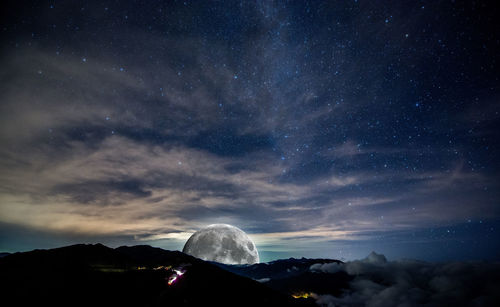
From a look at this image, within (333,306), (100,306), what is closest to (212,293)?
(100,306)

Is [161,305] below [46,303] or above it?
below

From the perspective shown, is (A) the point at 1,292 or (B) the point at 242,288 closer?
(A) the point at 1,292

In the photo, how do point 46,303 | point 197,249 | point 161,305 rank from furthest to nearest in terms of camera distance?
point 197,249 → point 161,305 → point 46,303

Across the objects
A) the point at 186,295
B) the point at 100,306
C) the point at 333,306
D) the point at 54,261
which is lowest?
the point at 333,306

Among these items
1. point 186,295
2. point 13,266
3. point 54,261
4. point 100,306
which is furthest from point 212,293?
point 13,266

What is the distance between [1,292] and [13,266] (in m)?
19.3

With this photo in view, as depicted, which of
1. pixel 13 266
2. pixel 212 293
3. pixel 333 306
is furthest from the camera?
pixel 333 306

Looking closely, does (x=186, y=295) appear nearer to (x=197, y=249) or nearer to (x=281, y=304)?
(x=281, y=304)

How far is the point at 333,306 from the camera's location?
590 feet

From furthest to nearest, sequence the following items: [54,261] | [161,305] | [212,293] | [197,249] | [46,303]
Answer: [197,249], [212,293], [54,261], [161,305], [46,303]

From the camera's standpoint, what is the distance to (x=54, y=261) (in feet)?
166

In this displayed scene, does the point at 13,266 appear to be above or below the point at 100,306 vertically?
above

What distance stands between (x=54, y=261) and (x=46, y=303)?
23965 millimetres

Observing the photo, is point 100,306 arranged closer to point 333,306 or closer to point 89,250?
point 89,250
